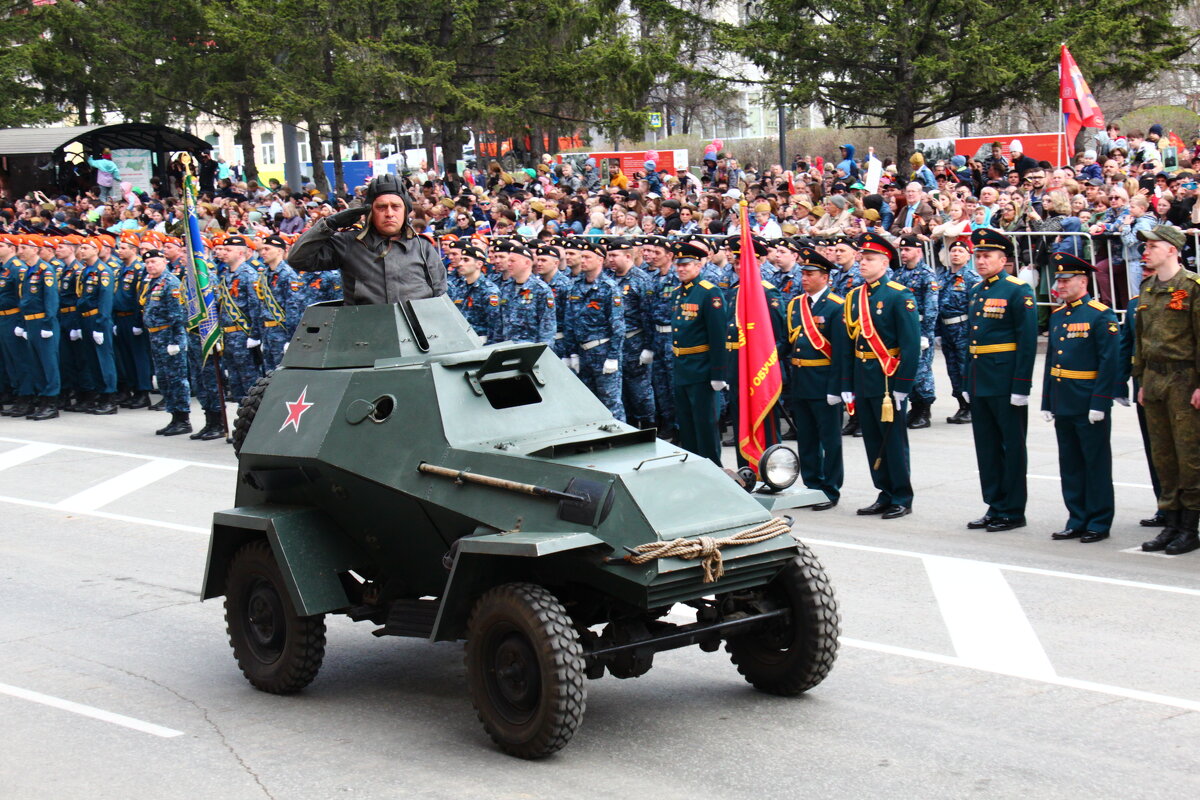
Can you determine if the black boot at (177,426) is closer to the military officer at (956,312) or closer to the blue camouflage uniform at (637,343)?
the blue camouflage uniform at (637,343)

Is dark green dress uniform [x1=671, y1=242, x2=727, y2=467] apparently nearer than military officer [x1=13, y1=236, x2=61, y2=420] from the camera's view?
Yes

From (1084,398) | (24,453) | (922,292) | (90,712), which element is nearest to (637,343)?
(922,292)

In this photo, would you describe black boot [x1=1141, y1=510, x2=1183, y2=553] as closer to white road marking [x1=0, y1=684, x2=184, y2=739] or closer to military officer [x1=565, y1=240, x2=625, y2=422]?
military officer [x1=565, y1=240, x2=625, y2=422]

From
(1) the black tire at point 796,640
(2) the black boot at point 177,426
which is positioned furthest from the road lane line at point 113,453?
(1) the black tire at point 796,640

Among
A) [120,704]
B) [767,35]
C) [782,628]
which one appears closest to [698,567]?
[782,628]

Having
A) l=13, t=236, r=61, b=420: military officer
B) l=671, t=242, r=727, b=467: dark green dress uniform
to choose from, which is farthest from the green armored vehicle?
l=13, t=236, r=61, b=420: military officer

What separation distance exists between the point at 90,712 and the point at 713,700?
3.09m

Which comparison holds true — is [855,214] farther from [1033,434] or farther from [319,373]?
[319,373]

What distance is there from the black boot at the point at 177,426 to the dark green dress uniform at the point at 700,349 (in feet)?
23.2

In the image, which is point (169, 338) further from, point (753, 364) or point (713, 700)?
point (713, 700)

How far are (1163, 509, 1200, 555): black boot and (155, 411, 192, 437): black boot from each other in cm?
1151

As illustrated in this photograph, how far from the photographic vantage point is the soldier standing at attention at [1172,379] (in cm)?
963

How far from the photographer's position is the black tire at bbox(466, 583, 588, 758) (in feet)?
19.8

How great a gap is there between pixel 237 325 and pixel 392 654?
9231 millimetres
